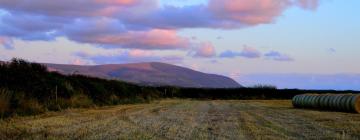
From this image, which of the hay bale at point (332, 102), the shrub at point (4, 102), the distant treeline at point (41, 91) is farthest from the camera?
the hay bale at point (332, 102)

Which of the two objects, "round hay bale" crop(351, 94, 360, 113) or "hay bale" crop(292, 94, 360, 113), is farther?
"hay bale" crop(292, 94, 360, 113)

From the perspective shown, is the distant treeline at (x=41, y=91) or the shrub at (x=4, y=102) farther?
the distant treeline at (x=41, y=91)

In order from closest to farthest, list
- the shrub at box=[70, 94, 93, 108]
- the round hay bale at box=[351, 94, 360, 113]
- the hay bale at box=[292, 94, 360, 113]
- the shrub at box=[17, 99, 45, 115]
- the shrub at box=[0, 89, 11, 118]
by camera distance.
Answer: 1. the shrub at box=[0, 89, 11, 118]
2. the shrub at box=[17, 99, 45, 115]
3. the shrub at box=[70, 94, 93, 108]
4. the round hay bale at box=[351, 94, 360, 113]
5. the hay bale at box=[292, 94, 360, 113]

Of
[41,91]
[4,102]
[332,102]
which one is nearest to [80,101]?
[41,91]

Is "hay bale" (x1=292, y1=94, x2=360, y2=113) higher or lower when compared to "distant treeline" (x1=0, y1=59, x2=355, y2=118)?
lower

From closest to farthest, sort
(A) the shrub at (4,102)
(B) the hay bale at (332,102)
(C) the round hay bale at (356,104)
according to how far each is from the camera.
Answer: (A) the shrub at (4,102) < (C) the round hay bale at (356,104) < (B) the hay bale at (332,102)

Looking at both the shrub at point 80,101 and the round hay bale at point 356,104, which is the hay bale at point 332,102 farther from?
the shrub at point 80,101

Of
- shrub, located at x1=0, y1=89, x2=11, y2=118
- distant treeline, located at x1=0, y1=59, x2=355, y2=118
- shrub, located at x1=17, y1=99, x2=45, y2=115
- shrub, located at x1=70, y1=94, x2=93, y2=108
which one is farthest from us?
shrub, located at x1=70, y1=94, x2=93, y2=108

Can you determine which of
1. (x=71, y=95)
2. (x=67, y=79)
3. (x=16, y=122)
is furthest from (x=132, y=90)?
(x=16, y=122)

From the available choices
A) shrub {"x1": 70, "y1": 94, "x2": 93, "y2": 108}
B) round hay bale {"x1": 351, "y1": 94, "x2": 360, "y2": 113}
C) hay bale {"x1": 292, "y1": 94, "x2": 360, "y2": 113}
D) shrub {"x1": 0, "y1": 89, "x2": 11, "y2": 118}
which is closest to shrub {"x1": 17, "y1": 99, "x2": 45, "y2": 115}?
shrub {"x1": 0, "y1": 89, "x2": 11, "y2": 118}

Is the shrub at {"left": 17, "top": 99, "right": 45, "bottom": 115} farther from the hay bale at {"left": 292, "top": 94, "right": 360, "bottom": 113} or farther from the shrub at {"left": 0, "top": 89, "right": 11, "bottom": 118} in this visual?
the hay bale at {"left": 292, "top": 94, "right": 360, "bottom": 113}

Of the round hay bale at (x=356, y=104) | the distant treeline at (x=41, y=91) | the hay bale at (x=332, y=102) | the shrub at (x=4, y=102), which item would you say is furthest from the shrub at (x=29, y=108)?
the hay bale at (x=332, y=102)

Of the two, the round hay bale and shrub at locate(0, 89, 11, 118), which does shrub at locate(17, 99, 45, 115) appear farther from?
the round hay bale

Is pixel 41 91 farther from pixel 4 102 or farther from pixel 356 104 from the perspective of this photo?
pixel 356 104
